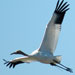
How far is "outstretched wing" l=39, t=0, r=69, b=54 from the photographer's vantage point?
→ 2338 cm

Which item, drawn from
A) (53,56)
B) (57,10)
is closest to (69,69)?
(53,56)

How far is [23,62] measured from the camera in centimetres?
2520

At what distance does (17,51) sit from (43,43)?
1509 mm

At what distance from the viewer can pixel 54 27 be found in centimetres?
2352

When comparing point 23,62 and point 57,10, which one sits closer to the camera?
point 57,10

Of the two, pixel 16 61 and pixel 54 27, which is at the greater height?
pixel 54 27

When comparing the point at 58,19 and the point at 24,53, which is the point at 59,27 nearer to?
the point at 58,19

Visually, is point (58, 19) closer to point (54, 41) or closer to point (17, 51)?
point (54, 41)

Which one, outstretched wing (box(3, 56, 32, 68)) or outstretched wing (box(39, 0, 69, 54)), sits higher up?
outstretched wing (box(39, 0, 69, 54))

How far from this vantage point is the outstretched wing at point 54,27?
23.4m

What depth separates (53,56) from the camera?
2352 centimetres

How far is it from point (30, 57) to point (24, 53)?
65 centimetres

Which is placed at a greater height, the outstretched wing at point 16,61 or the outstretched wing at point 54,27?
the outstretched wing at point 54,27

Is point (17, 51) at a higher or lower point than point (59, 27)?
lower
